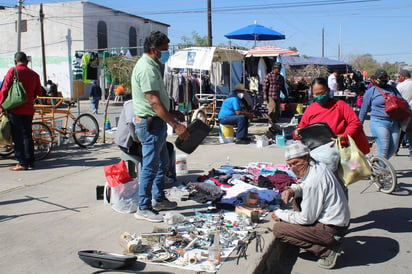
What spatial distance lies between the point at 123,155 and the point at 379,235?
11.9ft

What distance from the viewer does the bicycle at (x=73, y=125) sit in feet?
28.8

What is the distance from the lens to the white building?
111 feet

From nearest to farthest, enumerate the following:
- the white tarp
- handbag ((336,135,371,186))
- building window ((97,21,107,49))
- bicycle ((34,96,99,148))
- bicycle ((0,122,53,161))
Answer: handbag ((336,135,371,186)), bicycle ((0,122,53,161)), bicycle ((34,96,99,148)), the white tarp, building window ((97,21,107,49))

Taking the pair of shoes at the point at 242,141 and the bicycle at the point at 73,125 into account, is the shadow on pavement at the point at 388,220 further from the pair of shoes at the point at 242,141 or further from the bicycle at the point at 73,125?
the bicycle at the point at 73,125

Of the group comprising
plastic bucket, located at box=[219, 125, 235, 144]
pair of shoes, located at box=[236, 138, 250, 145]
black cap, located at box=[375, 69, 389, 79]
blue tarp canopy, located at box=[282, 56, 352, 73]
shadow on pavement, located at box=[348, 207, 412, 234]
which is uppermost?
blue tarp canopy, located at box=[282, 56, 352, 73]

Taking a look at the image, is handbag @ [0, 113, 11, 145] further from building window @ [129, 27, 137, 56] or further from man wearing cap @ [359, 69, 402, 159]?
building window @ [129, 27, 137, 56]

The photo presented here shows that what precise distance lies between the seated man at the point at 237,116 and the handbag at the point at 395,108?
443 cm

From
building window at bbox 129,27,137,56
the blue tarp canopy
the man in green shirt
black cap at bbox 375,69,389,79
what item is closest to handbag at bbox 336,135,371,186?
the man in green shirt

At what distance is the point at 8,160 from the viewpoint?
812 centimetres

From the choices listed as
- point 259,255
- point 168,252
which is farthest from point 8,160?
point 259,255

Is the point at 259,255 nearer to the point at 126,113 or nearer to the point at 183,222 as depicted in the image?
the point at 183,222

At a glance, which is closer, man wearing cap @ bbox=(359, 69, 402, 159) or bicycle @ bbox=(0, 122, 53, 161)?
man wearing cap @ bbox=(359, 69, 402, 159)

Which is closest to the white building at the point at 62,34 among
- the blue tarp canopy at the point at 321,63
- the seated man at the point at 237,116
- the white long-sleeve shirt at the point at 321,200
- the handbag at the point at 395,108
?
the blue tarp canopy at the point at 321,63

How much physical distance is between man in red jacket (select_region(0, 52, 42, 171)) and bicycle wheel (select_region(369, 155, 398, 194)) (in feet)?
19.7
